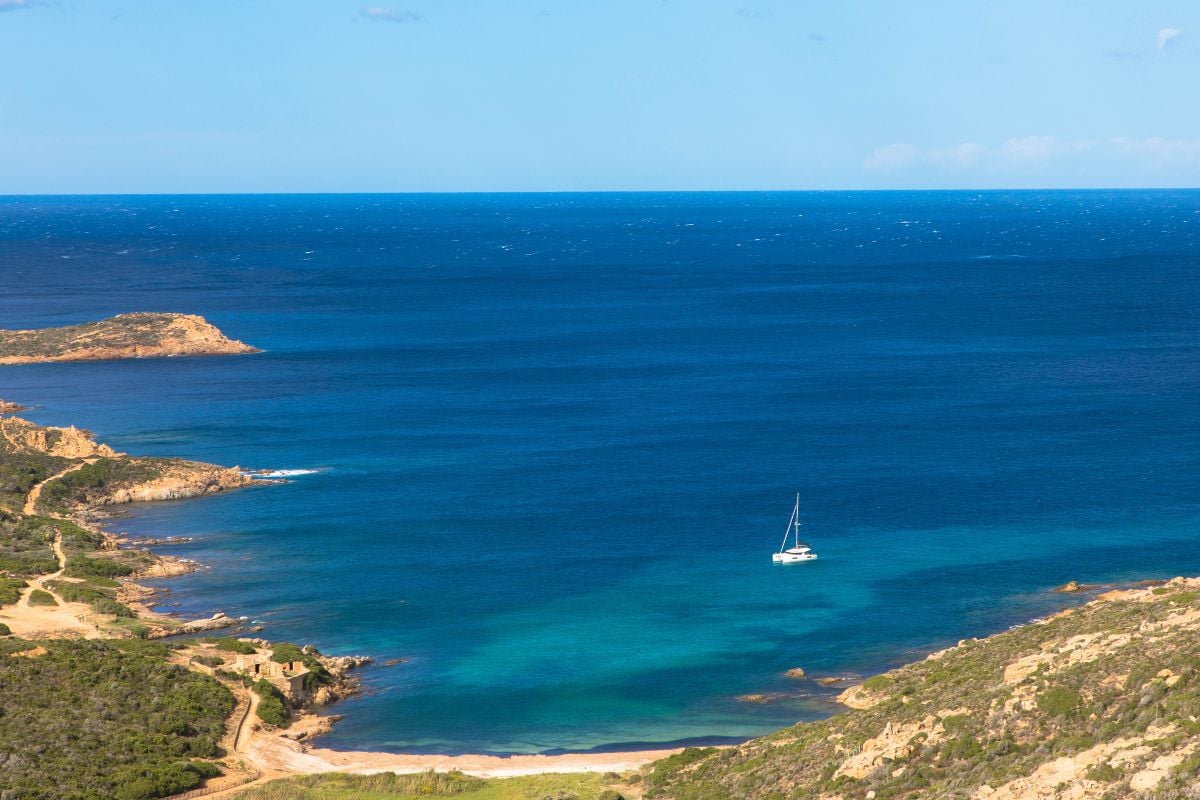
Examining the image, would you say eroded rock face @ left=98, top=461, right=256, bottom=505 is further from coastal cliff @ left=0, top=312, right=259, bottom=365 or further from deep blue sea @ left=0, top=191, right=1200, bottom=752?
coastal cliff @ left=0, top=312, right=259, bottom=365

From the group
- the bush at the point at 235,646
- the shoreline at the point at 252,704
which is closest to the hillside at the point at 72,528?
the shoreline at the point at 252,704

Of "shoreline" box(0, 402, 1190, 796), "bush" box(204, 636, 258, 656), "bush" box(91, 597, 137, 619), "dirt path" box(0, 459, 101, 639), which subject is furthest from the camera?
"bush" box(91, 597, 137, 619)

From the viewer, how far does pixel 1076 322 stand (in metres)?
195

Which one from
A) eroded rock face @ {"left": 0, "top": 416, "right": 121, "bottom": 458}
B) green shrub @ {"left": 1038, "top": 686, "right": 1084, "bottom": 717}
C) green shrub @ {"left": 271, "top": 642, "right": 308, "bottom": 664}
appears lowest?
green shrub @ {"left": 271, "top": 642, "right": 308, "bottom": 664}

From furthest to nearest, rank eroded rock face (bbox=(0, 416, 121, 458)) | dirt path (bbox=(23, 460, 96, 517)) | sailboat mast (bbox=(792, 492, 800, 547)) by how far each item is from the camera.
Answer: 1. eroded rock face (bbox=(0, 416, 121, 458))
2. dirt path (bbox=(23, 460, 96, 517))
3. sailboat mast (bbox=(792, 492, 800, 547))

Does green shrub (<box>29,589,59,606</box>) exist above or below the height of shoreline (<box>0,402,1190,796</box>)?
above

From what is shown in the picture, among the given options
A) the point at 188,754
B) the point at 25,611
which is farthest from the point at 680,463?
the point at 188,754

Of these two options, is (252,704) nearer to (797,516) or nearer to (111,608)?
(111,608)

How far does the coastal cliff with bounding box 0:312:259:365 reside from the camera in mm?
175875

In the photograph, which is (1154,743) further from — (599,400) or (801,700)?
(599,400)

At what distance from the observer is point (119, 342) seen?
178 metres

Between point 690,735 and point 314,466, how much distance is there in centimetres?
5915

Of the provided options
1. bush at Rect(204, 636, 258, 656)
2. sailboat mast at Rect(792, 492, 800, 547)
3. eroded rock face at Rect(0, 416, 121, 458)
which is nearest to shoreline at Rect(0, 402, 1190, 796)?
bush at Rect(204, 636, 258, 656)

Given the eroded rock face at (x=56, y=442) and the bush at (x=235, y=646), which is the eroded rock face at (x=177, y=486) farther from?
the bush at (x=235, y=646)
